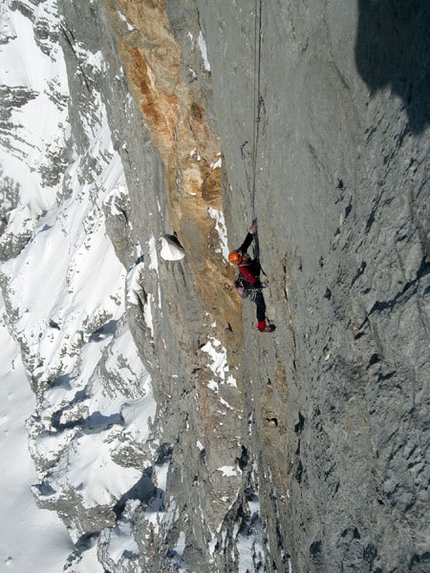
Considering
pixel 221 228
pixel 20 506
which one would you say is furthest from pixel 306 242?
pixel 20 506

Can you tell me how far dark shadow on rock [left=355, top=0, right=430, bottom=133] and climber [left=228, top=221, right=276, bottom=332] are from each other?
3.06 metres

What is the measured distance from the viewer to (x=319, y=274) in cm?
377

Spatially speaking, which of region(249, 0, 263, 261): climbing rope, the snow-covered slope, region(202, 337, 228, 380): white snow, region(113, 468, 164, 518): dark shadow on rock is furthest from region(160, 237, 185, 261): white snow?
region(113, 468, 164, 518): dark shadow on rock

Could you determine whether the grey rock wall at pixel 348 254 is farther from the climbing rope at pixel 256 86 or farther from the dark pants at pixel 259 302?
the dark pants at pixel 259 302

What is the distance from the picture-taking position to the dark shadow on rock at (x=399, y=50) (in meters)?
2.29

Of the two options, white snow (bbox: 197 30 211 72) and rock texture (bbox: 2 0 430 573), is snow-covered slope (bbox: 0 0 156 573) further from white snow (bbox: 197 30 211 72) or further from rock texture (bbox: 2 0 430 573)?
white snow (bbox: 197 30 211 72)

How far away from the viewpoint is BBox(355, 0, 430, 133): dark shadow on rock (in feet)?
7.53

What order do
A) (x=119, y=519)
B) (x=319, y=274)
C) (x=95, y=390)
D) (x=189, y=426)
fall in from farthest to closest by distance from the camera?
(x=95, y=390), (x=119, y=519), (x=189, y=426), (x=319, y=274)

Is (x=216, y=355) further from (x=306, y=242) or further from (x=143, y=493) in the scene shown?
(x=143, y=493)

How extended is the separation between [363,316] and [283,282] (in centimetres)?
194

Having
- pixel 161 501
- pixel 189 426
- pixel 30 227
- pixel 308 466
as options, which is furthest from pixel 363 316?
pixel 30 227

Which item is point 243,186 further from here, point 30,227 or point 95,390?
point 30,227

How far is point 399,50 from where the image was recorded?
8.16 ft

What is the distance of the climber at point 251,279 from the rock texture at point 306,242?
0.19 meters
